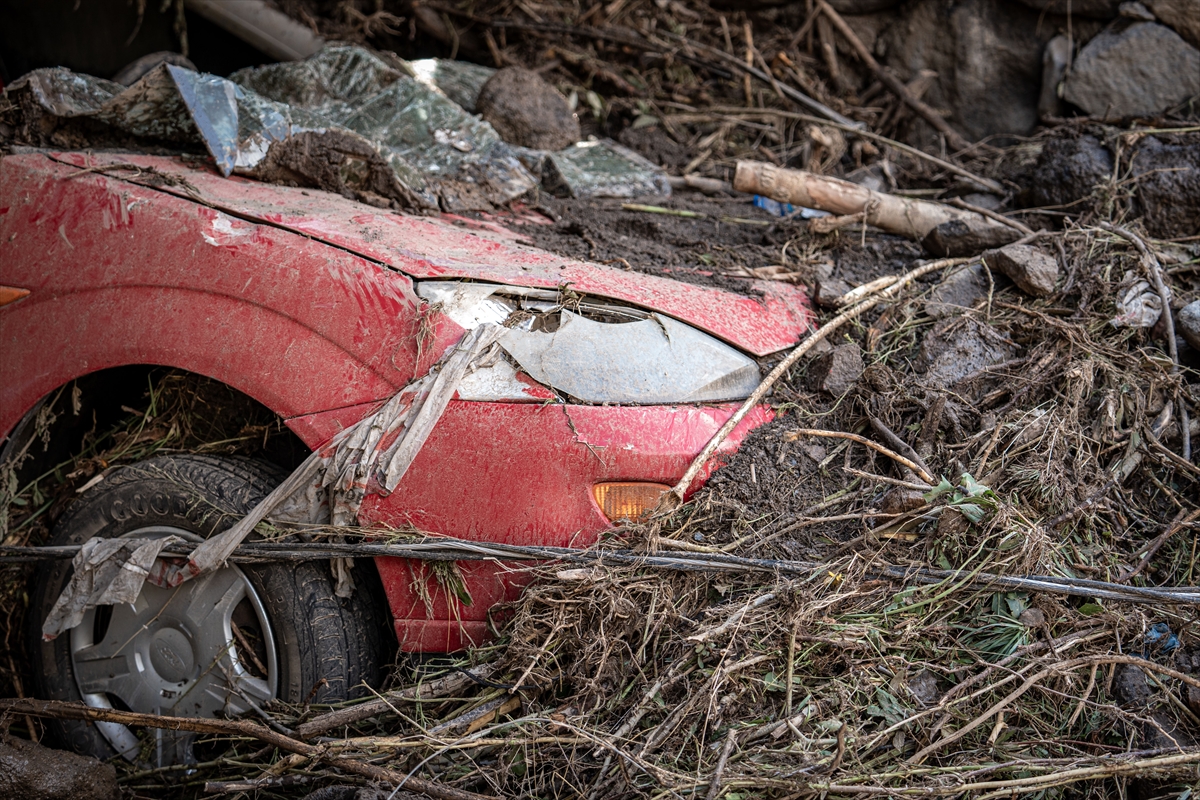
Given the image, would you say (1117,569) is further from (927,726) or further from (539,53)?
(539,53)

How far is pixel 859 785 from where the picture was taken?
1795 millimetres

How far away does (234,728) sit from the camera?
212 centimetres

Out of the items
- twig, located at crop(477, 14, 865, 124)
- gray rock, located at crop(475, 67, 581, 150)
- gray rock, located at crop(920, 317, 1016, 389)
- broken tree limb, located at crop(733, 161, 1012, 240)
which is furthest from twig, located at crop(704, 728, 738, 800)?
twig, located at crop(477, 14, 865, 124)

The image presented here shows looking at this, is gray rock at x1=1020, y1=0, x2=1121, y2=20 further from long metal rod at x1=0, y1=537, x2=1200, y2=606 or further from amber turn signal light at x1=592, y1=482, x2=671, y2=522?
amber turn signal light at x1=592, y1=482, x2=671, y2=522

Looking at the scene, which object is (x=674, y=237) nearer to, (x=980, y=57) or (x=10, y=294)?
A: (x=10, y=294)

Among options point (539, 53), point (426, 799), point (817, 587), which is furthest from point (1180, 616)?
point (539, 53)

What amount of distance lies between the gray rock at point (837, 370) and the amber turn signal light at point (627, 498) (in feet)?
2.05

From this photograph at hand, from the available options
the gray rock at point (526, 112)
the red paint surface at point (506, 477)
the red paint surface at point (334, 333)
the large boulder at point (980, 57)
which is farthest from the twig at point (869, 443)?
the large boulder at point (980, 57)

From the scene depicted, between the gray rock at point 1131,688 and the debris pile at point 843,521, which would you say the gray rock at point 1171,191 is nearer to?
the debris pile at point 843,521

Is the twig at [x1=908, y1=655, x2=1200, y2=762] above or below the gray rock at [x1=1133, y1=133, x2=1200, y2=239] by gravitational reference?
below

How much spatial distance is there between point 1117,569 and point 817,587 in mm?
868

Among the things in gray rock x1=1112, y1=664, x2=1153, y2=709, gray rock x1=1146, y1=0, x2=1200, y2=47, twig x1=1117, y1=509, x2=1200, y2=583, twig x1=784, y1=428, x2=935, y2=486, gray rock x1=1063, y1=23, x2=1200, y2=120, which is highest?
gray rock x1=1146, y1=0, x2=1200, y2=47

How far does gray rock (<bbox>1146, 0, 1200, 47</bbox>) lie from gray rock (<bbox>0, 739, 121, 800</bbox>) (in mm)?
5636

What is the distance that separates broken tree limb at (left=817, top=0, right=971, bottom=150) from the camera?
4.96 meters
